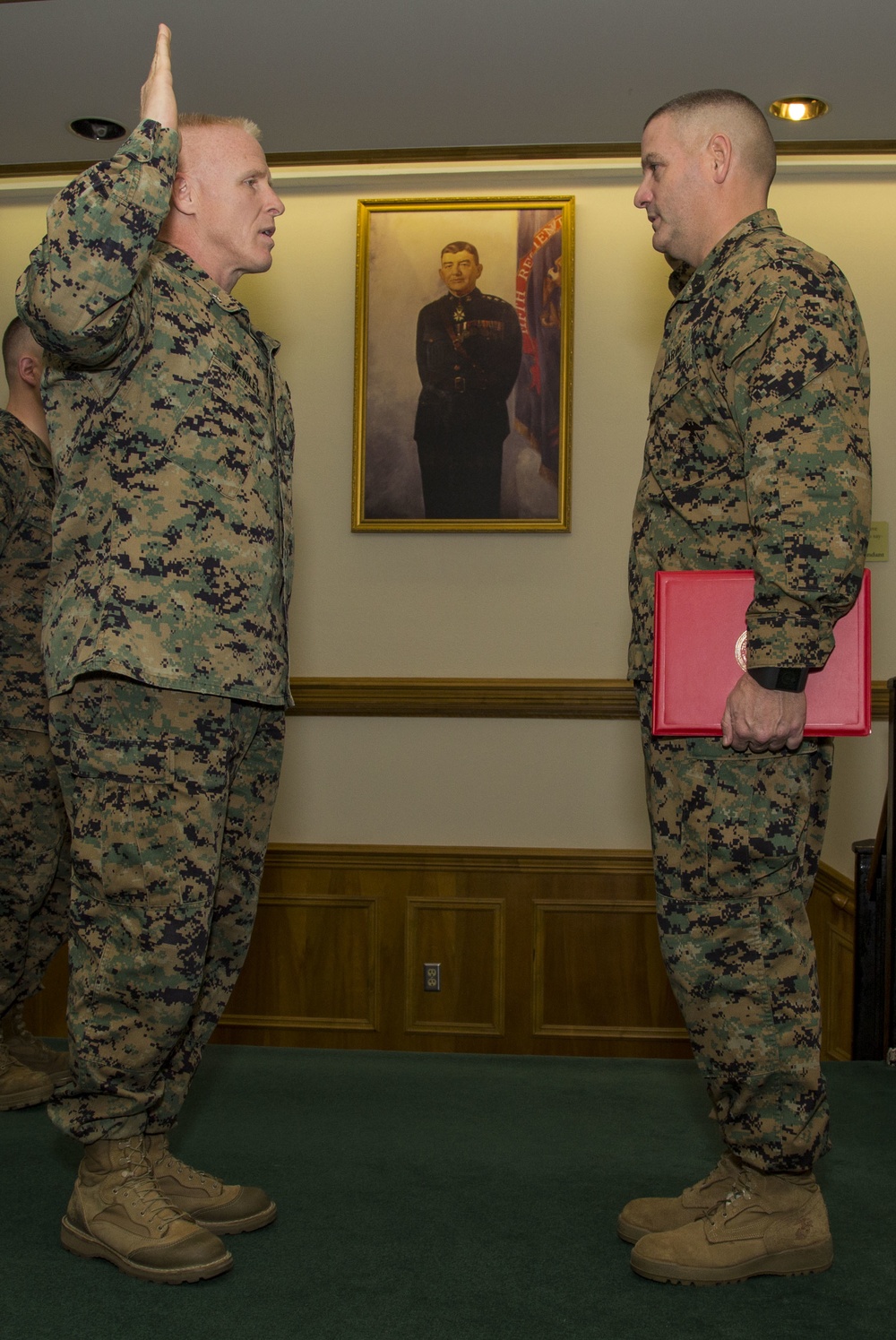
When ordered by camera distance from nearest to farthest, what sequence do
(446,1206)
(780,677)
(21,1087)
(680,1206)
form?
(780,677)
(680,1206)
(446,1206)
(21,1087)

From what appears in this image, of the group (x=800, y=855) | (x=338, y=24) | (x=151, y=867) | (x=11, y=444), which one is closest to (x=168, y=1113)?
(x=151, y=867)

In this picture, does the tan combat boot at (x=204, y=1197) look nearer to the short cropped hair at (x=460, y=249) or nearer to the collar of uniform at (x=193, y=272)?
the collar of uniform at (x=193, y=272)

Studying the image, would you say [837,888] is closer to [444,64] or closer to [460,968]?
[460,968]

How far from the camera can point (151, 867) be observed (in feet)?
5.79

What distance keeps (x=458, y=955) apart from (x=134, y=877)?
252 centimetres

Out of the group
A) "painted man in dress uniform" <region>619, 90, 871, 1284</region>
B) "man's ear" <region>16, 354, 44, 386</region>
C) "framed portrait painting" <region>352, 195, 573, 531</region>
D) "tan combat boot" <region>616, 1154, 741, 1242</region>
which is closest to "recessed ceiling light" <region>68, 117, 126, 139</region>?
"framed portrait painting" <region>352, 195, 573, 531</region>

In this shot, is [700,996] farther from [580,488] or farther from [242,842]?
[580,488]

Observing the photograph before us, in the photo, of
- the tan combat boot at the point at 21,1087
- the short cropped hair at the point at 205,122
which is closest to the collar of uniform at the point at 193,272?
the short cropped hair at the point at 205,122

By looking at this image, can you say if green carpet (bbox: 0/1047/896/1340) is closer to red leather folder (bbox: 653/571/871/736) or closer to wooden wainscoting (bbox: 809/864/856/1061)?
red leather folder (bbox: 653/571/871/736)

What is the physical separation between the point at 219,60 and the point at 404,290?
1004mm

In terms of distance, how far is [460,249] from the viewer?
13.6ft

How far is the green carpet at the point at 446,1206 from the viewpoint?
167cm

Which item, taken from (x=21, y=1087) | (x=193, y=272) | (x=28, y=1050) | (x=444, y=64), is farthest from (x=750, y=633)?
(x=444, y=64)

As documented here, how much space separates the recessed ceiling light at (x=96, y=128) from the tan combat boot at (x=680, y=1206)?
3.37 meters
